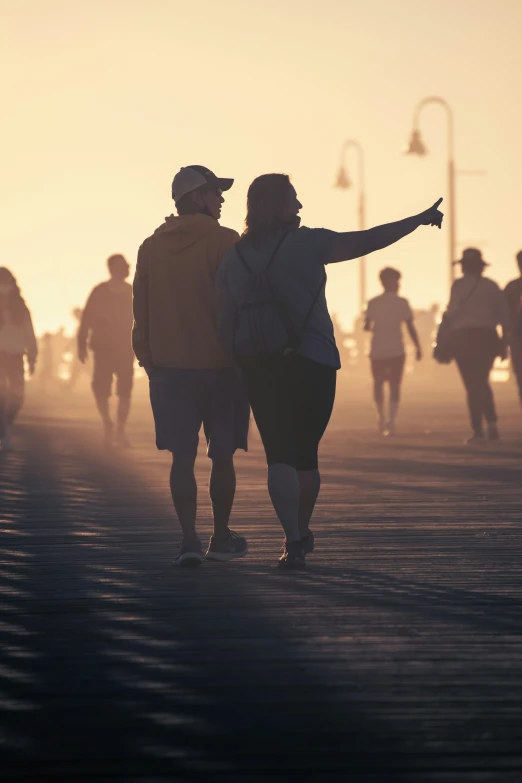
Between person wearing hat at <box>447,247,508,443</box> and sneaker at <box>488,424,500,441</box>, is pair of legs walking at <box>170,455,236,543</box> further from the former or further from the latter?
sneaker at <box>488,424,500,441</box>

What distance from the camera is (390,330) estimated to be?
19.7m

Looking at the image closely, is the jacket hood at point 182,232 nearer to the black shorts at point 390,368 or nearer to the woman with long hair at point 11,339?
the woman with long hair at point 11,339

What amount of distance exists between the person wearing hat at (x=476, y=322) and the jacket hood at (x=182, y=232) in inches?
373

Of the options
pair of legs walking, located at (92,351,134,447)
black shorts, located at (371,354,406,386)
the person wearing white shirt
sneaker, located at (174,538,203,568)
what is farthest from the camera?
black shorts, located at (371,354,406,386)

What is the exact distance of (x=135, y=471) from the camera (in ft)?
47.8

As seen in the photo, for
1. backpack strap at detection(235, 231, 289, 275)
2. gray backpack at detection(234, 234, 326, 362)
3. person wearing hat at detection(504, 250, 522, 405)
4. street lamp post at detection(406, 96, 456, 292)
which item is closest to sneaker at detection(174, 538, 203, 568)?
gray backpack at detection(234, 234, 326, 362)

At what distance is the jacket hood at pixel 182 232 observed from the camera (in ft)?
26.4

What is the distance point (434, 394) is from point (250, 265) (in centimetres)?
2803

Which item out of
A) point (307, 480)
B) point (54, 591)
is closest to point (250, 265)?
point (307, 480)

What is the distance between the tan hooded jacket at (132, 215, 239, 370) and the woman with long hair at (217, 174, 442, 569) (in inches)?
8.4

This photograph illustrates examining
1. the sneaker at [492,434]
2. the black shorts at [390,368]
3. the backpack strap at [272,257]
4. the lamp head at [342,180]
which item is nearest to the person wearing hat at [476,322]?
the sneaker at [492,434]

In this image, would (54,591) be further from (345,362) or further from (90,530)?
(345,362)

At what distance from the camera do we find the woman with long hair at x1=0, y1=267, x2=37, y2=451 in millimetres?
17297

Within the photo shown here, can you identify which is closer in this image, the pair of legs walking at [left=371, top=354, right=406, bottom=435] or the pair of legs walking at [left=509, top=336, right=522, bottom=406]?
the pair of legs walking at [left=509, top=336, right=522, bottom=406]
